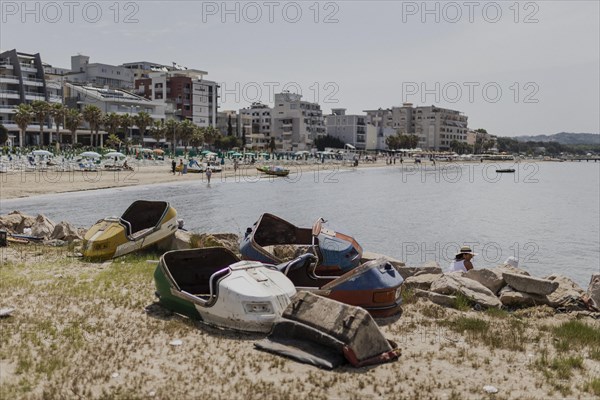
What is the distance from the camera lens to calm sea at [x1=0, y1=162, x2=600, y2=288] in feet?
89.3

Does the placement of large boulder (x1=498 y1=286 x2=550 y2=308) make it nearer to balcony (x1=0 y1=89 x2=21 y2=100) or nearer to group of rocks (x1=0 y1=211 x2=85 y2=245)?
group of rocks (x1=0 y1=211 x2=85 y2=245)

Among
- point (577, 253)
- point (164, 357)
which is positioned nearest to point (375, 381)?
point (164, 357)

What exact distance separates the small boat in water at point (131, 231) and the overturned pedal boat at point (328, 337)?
7250 mm

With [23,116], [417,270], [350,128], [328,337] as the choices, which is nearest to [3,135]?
[23,116]

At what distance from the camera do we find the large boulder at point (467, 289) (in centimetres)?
1010

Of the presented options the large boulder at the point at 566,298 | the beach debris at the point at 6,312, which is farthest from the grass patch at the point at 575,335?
the beach debris at the point at 6,312

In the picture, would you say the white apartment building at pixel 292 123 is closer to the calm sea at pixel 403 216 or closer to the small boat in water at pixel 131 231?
the calm sea at pixel 403 216

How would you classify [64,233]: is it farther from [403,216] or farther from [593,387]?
[403,216]

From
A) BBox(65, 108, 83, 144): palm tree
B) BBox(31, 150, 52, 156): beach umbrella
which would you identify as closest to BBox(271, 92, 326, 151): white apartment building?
BBox(65, 108, 83, 144): palm tree

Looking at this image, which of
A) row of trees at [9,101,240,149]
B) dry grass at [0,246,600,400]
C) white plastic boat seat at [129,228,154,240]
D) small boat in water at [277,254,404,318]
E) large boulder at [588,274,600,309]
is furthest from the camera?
row of trees at [9,101,240,149]

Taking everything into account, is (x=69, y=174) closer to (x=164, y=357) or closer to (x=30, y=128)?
(x=30, y=128)

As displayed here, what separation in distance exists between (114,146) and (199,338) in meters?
88.0

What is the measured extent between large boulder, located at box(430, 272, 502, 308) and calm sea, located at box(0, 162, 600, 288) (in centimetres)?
750

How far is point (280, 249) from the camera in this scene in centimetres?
1231
